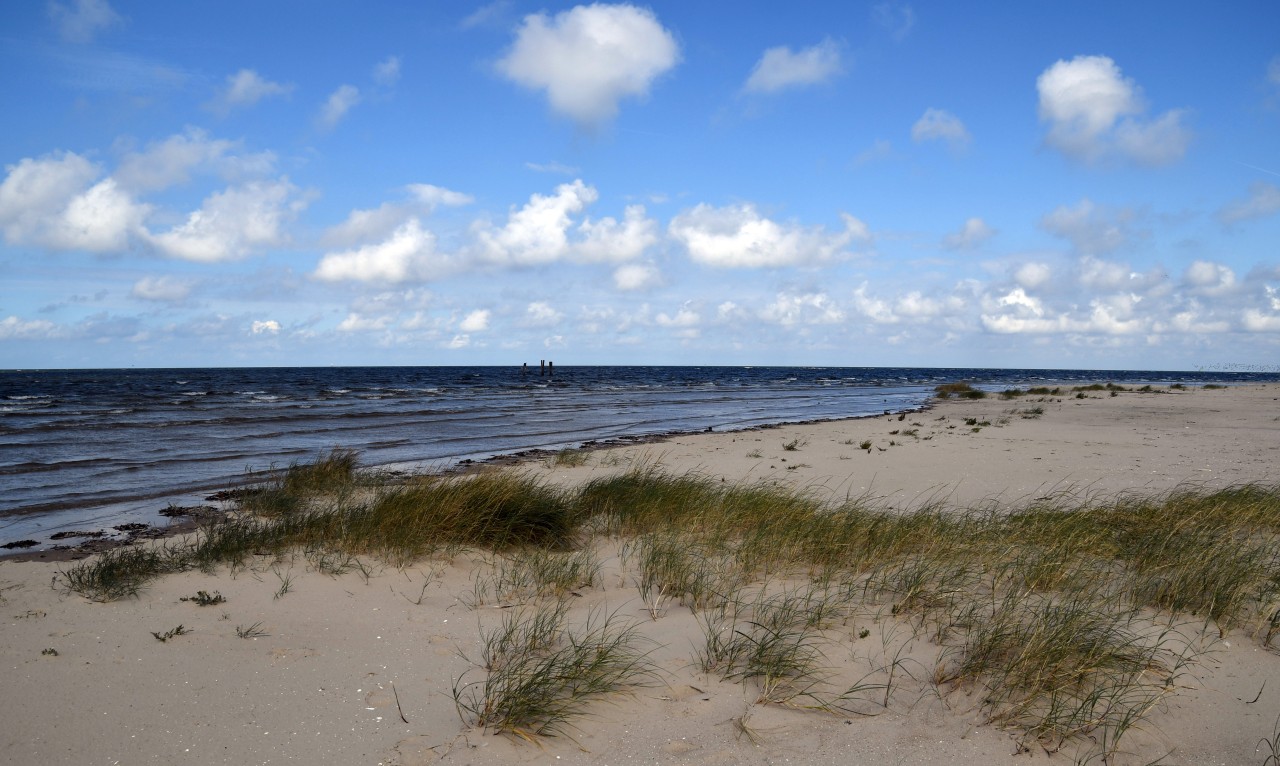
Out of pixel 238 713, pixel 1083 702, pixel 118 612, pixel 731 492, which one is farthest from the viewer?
pixel 731 492

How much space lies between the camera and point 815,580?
255 inches

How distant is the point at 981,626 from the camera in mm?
5055

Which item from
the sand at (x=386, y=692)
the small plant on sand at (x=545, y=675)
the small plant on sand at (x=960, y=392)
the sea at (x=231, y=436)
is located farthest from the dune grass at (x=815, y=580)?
the small plant on sand at (x=960, y=392)

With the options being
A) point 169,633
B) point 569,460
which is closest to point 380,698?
point 169,633

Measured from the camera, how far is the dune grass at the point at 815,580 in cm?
452

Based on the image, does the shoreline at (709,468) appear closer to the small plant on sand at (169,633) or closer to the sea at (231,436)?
the sea at (231,436)

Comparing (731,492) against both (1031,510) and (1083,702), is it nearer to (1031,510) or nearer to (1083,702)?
(1031,510)

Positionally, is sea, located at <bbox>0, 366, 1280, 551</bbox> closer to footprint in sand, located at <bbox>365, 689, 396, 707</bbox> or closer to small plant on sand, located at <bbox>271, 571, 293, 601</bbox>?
small plant on sand, located at <bbox>271, 571, 293, 601</bbox>

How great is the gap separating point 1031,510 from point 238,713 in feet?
27.0

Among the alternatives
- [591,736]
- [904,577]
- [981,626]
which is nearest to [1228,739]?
[981,626]

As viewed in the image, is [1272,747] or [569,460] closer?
[1272,747]

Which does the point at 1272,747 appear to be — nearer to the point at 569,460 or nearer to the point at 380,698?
the point at 380,698

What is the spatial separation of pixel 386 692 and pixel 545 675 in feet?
3.68

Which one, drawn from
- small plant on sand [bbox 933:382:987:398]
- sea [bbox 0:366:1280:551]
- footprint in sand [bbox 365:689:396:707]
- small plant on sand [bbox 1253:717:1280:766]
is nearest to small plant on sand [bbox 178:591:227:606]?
footprint in sand [bbox 365:689:396:707]
